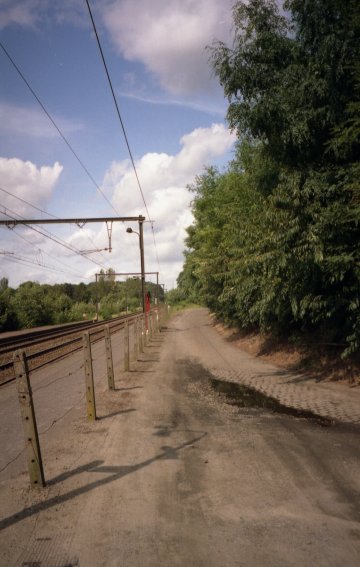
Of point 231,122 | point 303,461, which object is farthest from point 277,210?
point 303,461

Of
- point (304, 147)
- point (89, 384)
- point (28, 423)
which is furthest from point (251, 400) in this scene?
point (304, 147)

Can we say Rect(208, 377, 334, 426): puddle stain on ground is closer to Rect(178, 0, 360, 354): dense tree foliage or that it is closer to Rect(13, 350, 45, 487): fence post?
Rect(178, 0, 360, 354): dense tree foliage

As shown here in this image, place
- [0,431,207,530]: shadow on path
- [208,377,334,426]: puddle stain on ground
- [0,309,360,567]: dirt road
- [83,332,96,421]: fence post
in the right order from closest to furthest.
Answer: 1. [0,309,360,567]: dirt road
2. [0,431,207,530]: shadow on path
3. [83,332,96,421]: fence post
4. [208,377,334,426]: puddle stain on ground

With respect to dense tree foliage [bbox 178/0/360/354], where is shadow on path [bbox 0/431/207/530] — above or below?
below

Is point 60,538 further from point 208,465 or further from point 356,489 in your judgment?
point 356,489

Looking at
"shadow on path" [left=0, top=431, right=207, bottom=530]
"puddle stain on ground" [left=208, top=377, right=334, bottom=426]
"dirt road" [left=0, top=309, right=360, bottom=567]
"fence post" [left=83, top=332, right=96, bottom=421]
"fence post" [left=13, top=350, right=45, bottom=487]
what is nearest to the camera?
"dirt road" [left=0, top=309, right=360, bottom=567]

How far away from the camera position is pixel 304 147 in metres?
9.41

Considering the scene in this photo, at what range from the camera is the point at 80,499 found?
4.04 metres

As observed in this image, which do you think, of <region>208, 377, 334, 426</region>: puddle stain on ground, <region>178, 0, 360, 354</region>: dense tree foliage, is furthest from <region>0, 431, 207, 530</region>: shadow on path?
<region>178, 0, 360, 354</region>: dense tree foliage

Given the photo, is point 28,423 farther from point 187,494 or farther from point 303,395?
point 303,395

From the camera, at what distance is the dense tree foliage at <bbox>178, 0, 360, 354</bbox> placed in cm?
778

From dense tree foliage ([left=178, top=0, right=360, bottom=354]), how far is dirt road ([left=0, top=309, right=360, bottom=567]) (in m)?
3.18

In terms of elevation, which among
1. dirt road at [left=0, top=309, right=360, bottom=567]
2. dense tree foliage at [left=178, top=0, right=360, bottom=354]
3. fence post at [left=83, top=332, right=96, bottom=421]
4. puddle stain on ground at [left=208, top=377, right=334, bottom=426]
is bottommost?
puddle stain on ground at [left=208, top=377, right=334, bottom=426]

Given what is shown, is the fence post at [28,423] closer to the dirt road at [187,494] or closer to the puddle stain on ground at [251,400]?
the dirt road at [187,494]
